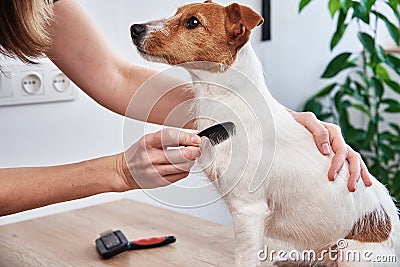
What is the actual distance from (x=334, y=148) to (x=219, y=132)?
203 mm

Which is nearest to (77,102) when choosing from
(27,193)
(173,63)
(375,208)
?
(27,193)

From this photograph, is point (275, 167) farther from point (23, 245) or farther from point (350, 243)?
point (23, 245)

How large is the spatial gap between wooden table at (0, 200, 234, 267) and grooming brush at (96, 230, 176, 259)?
0.04ft

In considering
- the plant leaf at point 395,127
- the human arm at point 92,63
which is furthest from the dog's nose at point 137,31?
the plant leaf at point 395,127

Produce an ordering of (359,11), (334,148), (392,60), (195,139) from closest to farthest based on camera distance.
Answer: (195,139) < (334,148) < (359,11) < (392,60)

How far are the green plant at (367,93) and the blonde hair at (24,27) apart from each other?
106 centimetres

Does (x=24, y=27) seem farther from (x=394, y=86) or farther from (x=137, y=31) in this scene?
(x=394, y=86)

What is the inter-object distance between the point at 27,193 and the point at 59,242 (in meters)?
0.35

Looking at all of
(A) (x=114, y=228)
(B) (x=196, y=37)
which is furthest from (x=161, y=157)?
(A) (x=114, y=228)

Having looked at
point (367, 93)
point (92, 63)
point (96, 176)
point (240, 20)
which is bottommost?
point (367, 93)

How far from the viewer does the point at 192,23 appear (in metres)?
0.92

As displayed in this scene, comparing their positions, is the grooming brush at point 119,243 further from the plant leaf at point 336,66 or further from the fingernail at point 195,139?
the plant leaf at point 336,66

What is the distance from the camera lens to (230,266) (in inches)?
44.1

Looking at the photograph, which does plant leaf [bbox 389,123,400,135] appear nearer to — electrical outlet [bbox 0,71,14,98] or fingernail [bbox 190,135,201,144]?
electrical outlet [bbox 0,71,14,98]
